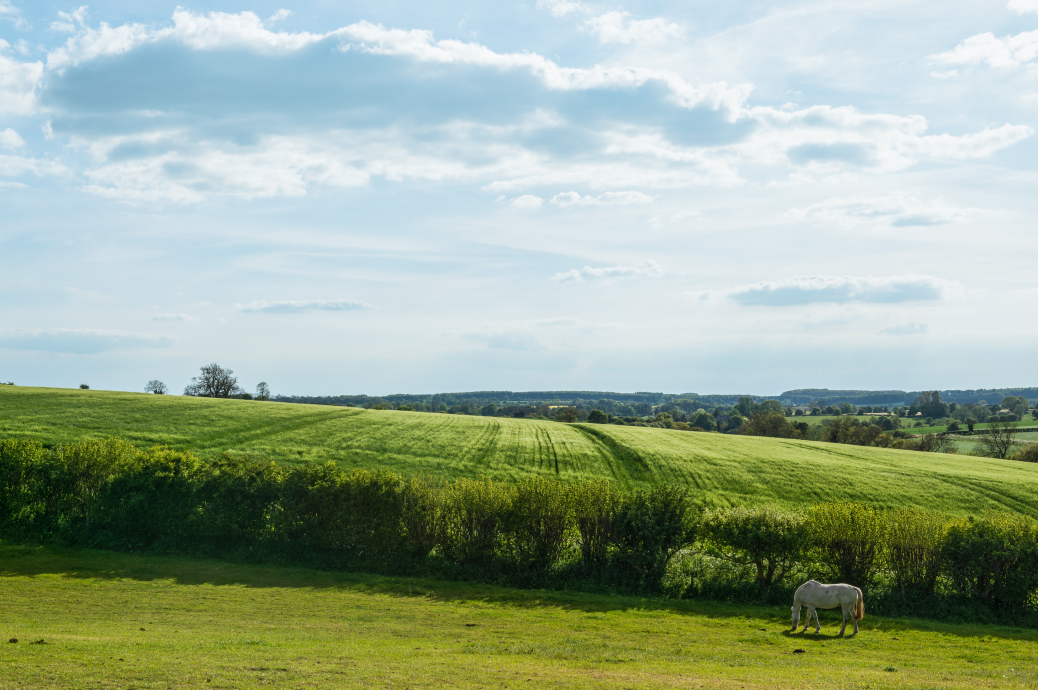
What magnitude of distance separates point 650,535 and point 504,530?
253 inches

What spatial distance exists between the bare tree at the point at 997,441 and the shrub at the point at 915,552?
92.0m

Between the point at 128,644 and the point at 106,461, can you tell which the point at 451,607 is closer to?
the point at 128,644

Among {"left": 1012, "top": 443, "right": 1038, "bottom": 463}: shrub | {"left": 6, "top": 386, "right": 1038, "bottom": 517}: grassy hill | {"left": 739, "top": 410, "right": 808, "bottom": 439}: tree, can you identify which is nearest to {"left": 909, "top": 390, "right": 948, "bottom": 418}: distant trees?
{"left": 739, "top": 410, "right": 808, "bottom": 439}: tree

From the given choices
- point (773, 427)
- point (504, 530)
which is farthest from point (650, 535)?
point (773, 427)

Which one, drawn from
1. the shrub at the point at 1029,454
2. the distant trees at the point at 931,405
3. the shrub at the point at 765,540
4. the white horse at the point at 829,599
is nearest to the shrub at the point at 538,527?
the shrub at the point at 765,540

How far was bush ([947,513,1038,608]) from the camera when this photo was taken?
979 inches

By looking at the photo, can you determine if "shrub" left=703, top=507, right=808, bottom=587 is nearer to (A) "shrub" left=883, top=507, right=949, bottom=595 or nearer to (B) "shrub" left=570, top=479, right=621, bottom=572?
(A) "shrub" left=883, top=507, right=949, bottom=595

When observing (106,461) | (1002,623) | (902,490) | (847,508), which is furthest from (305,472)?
(902,490)

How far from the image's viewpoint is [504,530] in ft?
94.3

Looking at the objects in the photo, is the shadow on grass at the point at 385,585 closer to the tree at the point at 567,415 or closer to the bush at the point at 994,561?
the bush at the point at 994,561

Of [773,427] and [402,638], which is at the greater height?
[402,638]

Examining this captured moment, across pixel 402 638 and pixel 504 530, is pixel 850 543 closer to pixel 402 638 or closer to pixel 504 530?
pixel 504 530

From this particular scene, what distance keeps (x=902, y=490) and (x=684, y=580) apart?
32.1 metres

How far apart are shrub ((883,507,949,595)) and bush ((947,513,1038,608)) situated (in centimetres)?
48
